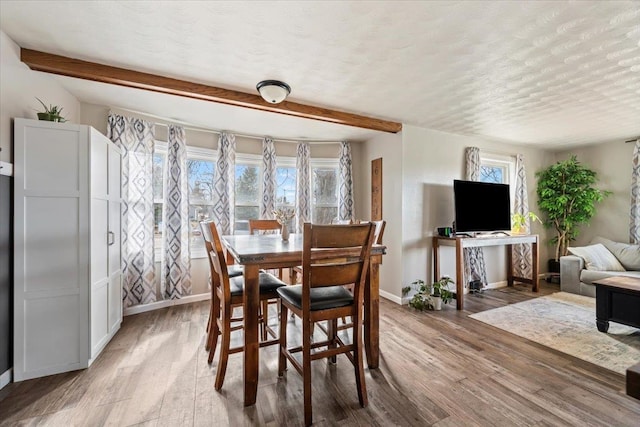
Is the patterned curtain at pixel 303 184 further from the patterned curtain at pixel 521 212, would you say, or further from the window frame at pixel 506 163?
the patterned curtain at pixel 521 212

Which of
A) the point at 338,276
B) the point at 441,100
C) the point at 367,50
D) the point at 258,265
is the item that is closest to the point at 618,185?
the point at 441,100

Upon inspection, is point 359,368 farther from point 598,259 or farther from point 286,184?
point 598,259

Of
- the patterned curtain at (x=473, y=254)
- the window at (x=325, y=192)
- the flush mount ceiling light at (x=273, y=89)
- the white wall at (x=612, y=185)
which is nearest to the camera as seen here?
the flush mount ceiling light at (x=273, y=89)

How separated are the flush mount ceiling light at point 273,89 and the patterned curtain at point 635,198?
5355mm

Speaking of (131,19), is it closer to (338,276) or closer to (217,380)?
(338,276)

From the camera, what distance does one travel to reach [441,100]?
3020 mm

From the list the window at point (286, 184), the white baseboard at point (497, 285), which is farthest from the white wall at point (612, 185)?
the window at point (286, 184)

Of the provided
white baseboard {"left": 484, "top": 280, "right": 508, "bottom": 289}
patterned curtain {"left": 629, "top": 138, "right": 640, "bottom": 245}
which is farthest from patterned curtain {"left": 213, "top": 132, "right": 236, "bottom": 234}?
patterned curtain {"left": 629, "top": 138, "right": 640, "bottom": 245}

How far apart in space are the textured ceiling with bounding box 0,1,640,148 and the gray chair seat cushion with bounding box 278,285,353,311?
1.76 meters

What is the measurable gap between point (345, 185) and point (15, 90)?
3.73 m

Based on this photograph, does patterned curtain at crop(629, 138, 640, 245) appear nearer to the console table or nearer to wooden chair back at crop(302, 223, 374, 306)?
the console table

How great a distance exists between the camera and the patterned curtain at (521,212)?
15.6ft

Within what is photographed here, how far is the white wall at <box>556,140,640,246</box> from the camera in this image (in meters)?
4.40

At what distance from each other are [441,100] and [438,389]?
2745 mm
